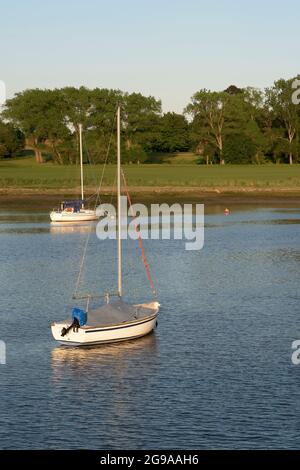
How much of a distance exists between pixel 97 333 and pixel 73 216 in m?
62.7

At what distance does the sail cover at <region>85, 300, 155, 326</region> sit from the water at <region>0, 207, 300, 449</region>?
1.10m

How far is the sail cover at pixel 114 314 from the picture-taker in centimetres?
4222

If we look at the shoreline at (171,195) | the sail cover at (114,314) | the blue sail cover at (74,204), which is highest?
the sail cover at (114,314)

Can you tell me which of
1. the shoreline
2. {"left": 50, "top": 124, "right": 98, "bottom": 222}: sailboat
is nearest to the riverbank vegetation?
the shoreline

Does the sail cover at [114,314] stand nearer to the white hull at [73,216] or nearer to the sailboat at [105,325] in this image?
the sailboat at [105,325]

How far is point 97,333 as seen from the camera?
41375 mm

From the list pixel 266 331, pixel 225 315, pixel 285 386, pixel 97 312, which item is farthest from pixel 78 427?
pixel 225 315

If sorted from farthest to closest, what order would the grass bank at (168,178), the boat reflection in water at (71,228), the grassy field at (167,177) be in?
1. the grassy field at (167,177)
2. the grass bank at (168,178)
3. the boat reflection in water at (71,228)

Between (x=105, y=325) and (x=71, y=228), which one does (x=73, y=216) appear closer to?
(x=71, y=228)

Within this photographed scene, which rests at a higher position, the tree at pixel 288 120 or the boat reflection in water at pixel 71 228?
the tree at pixel 288 120

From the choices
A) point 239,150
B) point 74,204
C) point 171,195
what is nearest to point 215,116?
point 239,150

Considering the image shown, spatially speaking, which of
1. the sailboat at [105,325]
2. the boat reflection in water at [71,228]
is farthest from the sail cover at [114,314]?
the boat reflection in water at [71,228]

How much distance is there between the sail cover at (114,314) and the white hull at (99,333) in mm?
385
